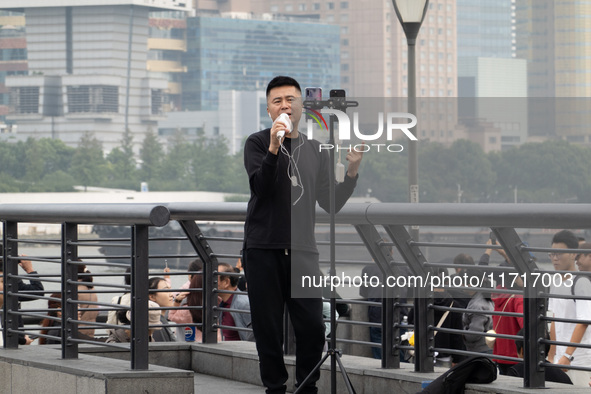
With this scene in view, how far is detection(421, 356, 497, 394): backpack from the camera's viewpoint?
A: 5.03 meters

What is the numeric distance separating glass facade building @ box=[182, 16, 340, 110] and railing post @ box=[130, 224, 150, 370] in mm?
154791

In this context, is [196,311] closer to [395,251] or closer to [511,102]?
[395,251]

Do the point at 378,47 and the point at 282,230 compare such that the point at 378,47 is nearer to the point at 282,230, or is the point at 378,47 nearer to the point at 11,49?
the point at 11,49

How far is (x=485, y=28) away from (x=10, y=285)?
150460 millimetres

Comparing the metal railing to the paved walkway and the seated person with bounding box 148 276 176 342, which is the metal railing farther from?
the seated person with bounding box 148 276 176 342

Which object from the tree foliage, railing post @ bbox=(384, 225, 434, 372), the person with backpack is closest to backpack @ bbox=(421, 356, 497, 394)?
railing post @ bbox=(384, 225, 434, 372)

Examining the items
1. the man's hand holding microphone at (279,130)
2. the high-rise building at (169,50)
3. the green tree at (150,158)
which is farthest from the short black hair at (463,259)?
the high-rise building at (169,50)

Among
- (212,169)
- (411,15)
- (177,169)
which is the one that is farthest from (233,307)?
(177,169)

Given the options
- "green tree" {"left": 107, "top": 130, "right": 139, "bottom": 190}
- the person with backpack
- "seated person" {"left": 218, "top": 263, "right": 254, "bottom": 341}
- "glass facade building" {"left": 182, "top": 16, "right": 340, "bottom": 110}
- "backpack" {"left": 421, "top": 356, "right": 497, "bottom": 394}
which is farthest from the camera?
"glass facade building" {"left": 182, "top": 16, "right": 340, "bottom": 110}

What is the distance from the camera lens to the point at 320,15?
164000mm

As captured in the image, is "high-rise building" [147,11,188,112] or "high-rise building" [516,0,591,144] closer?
"high-rise building" [516,0,591,144]

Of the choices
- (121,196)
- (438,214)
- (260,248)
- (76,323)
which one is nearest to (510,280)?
(438,214)

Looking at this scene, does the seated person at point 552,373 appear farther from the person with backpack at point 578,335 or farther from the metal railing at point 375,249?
the metal railing at point 375,249

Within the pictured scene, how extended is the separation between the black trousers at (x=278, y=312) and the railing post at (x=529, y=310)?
2.84 feet
